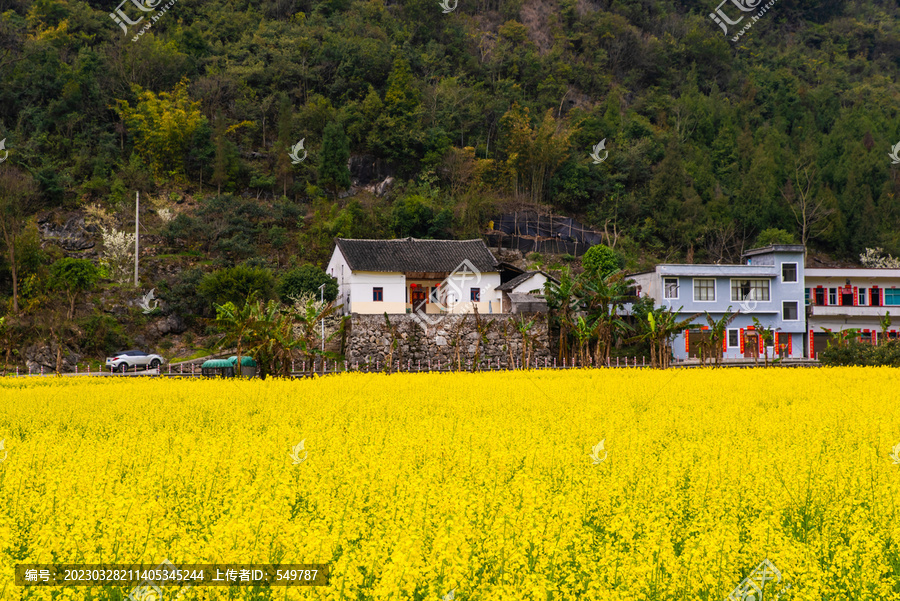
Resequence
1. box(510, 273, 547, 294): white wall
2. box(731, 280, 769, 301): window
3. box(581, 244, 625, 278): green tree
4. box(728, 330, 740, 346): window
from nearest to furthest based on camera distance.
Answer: box(510, 273, 547, 294): white wall < box(581, 244, 625, 278): green tree < box(728, 330, 740, 346): window < box(731, 280, 769, 301): window

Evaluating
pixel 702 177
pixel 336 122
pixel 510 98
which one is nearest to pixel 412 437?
pixel 336 122

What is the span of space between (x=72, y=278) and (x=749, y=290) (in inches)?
1464

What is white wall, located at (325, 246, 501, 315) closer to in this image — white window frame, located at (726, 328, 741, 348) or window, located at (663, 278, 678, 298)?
window, located at (663, 278, 678, 298)

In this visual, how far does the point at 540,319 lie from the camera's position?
35344 mm

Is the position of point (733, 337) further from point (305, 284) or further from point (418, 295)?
point (305, 284)

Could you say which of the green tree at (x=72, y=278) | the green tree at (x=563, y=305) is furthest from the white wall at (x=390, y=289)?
the green tree at (x=72, y=278)

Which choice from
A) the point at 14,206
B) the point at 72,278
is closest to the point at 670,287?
the point at 72,278

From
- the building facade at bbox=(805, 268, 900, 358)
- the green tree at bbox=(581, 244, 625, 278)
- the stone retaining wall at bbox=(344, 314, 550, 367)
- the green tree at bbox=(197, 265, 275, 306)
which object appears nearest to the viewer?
the stone retaining wall at bbox=(344, 314, 550, 367)

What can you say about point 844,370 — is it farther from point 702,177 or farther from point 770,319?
point 702,177

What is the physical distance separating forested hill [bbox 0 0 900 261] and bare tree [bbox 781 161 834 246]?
183mm

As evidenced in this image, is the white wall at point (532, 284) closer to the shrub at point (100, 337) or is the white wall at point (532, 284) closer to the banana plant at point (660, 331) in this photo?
the banana plant at point (660, 331)

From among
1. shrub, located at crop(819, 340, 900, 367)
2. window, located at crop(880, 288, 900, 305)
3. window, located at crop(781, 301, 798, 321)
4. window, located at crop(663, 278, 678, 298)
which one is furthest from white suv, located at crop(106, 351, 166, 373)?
window, located at crop(880, 288, 900, 305)

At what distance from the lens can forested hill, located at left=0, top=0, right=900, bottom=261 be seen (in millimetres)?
52750

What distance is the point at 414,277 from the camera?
127 feet
